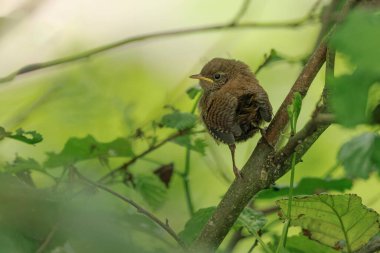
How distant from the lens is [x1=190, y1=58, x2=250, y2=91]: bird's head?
216cm

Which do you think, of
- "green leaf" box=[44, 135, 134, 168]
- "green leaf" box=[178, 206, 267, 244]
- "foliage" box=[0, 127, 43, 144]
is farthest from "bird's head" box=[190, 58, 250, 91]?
"foliage" box=[0, 127, 43, 144]

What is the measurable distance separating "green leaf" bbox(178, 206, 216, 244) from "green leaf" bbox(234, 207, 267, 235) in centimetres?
7

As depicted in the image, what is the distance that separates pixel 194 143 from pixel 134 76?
876 mm

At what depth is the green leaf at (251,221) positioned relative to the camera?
4.68 ft

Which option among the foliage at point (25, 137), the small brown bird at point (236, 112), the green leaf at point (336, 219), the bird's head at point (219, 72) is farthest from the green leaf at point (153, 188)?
the foliage at point (25, 137)

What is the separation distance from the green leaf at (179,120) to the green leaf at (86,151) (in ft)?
0.53

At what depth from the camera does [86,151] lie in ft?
5.56

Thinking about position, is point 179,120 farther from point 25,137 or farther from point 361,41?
point 361,41

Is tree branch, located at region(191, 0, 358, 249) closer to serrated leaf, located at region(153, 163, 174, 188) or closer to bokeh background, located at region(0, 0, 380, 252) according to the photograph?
bokeh background, located at region(0, 0, 380, 252)

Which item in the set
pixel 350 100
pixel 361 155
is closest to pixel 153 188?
pixel 361 155

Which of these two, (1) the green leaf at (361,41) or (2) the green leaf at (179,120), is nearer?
(1) the green leaf at (361,41)

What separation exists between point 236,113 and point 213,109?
66 millimetres

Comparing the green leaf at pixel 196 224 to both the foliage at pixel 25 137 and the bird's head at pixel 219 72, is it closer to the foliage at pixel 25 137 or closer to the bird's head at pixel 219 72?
the foliage at pixel 25 137

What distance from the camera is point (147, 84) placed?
3072 mm
